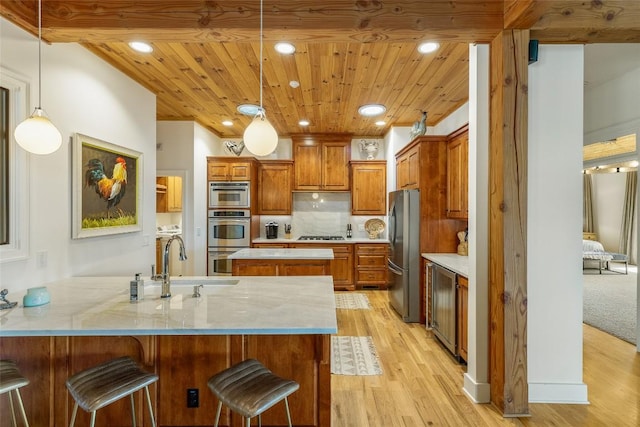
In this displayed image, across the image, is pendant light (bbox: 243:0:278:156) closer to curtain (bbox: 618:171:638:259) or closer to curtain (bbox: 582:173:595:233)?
curtain (bbox: 618:171:638:259)

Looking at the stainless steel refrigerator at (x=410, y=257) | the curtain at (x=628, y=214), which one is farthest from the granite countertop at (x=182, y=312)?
the curtain at (x=628, y=214)

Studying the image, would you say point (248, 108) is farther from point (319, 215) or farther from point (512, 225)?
point (512, 225)

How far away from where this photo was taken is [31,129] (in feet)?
5.36

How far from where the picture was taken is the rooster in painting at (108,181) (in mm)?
2680

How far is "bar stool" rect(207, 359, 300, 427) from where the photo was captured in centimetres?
129

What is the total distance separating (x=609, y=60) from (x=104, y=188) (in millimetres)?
4825

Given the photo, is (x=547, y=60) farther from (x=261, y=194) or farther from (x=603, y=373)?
(x=261, y=194)

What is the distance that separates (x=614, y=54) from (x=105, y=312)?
448cm

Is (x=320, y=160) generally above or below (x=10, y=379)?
above

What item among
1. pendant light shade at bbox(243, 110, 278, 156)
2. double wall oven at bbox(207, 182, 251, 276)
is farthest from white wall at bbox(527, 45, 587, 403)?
double wall oven at bbox(207, 182, 251, 276)

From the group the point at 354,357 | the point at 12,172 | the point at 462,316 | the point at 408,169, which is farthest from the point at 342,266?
the point at 12,172

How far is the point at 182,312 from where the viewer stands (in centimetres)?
166

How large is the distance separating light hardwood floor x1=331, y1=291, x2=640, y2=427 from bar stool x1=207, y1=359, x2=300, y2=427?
0.89m

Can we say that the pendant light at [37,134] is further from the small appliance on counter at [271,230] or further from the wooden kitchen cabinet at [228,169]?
the small appliance on counter at [271,230]
